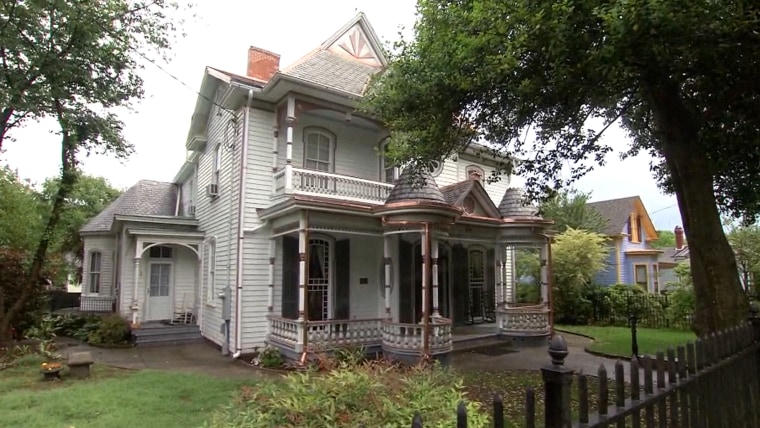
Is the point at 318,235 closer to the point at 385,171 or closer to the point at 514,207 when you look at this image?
the point at 385,171

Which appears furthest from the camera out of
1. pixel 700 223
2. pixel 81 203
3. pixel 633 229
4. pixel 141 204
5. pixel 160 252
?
pixel 81 203

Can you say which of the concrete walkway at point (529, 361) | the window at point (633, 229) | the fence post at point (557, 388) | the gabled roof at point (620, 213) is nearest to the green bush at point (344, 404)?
the fence post at point (557, 388)

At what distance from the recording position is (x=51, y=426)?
5922 millimetres

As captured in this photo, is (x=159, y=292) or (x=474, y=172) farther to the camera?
(x=474, y=172)

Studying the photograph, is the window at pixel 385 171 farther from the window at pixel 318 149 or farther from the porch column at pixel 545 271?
the porch column at pixel 545 271

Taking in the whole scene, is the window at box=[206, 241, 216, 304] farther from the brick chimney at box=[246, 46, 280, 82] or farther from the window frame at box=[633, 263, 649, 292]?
the window frame at box=[633, 263, 649, 292]

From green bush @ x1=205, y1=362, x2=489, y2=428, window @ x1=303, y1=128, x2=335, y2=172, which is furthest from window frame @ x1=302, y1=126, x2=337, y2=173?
green bush @ x1=205, y1=362, x2=489, y2=428

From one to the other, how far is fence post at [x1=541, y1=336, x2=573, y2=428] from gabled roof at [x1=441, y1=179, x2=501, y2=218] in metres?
10.7

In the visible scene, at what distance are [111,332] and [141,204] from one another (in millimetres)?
6925

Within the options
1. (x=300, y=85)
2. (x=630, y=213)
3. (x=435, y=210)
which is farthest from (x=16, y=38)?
(x=630, y=213)

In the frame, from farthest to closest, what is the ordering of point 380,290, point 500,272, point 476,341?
point 500,272
point 380,290
point 476,341

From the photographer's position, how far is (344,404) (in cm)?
325

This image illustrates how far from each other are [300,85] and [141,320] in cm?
970

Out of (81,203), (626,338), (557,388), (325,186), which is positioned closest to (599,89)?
(557,388)
